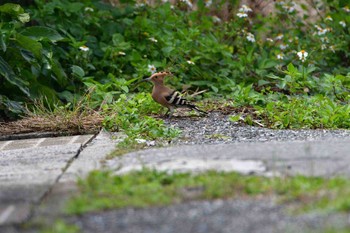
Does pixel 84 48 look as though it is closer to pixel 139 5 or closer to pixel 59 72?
pixel 59 72

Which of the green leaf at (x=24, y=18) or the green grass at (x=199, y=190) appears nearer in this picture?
the green grass at (x=199, y=190)

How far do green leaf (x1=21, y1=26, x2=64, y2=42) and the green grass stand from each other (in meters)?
4.18

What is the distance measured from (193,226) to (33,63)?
462 centimetres

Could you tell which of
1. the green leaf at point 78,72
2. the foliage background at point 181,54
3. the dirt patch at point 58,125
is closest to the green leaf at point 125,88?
the foliage background at point 181,54

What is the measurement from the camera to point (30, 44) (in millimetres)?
7410

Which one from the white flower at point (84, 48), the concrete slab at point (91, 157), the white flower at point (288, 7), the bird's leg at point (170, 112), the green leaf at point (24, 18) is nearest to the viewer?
the concrete slab at point (91, 157)

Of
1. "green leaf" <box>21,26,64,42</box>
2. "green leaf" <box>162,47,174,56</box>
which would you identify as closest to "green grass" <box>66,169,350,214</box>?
"green leaf" <box>21,26,64,42</box>

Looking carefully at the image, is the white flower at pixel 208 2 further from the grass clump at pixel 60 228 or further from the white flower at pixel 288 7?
the grass clump at pixel 60 228

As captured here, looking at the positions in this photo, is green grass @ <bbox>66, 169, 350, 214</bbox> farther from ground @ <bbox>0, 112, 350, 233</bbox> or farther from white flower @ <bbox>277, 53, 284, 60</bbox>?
white flower @ <bbox>277, 53, 284, 60</bbox>

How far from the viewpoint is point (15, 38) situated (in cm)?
747

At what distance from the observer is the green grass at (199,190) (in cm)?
348

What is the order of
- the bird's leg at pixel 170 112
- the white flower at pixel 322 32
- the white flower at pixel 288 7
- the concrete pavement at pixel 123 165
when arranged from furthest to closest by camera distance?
the white flower at pixel 288 7 → the white flower at pixel 322 32 → the bird's leg at pixel 170 112 → the concrete pavement at pixel 123 165

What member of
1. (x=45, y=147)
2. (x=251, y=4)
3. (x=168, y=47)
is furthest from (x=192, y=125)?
(x=251, y=4)

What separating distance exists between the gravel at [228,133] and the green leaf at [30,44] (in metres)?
1.37
